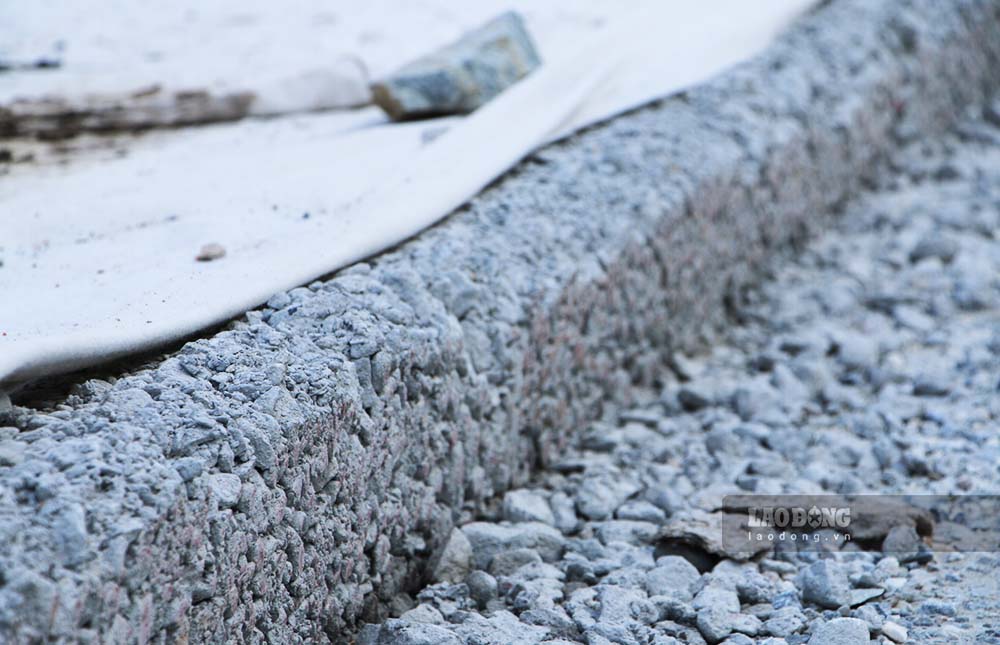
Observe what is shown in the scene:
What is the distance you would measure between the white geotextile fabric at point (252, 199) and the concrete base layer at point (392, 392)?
58 millimetres

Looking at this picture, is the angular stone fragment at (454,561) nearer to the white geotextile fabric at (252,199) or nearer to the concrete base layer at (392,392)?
the concrete base layer at (392,392)

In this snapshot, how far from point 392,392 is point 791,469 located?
3.34ft

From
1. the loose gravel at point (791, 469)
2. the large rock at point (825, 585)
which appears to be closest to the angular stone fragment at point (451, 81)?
the loose gravel at point (791, 469)

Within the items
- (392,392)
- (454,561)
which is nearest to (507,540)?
(454,561)

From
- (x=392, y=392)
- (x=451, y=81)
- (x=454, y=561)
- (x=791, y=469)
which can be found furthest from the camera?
(x=451, y=81)

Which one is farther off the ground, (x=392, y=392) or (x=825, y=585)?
(x=392, y=392)

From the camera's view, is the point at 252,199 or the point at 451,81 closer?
the point at 252,199

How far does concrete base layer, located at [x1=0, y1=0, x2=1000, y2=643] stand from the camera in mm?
1249

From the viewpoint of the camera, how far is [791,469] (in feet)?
7.57

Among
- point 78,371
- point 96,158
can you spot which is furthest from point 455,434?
point 96,158

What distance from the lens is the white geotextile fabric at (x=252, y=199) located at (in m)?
1.67

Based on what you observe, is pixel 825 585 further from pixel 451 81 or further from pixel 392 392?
pixel 451 81

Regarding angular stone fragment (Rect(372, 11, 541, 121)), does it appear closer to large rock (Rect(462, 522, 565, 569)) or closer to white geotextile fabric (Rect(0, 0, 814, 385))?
white geotextile fabric (Rect(0, 0, 814, 385))

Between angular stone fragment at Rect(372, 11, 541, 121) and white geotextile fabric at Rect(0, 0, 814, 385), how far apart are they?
0.07 m
